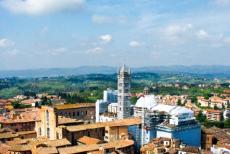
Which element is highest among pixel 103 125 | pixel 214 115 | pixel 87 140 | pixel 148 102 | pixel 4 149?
pixel 148 102

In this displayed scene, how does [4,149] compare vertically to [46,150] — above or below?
below

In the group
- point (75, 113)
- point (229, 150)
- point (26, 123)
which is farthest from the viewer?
point (75, 113)

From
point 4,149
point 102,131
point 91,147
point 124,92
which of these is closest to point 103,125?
point 102,131

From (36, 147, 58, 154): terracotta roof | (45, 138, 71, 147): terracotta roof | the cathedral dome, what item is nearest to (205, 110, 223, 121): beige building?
the cathedral dome

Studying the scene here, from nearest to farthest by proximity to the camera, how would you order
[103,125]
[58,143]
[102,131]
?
[58,143] → [102,131] → [103,125]

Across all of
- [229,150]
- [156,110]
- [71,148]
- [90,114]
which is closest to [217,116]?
[90,114]

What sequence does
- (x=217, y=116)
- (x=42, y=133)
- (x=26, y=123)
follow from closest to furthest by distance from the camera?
(x=42, y=133) → (x=26, y=123) → (x=217, y=116)

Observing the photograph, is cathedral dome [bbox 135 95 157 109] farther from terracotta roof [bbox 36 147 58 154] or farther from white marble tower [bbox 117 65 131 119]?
terracotta roof [bbox 36 147 58 154]

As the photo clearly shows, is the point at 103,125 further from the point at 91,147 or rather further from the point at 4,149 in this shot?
the point at 4,149

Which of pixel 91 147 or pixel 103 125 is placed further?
pixel 103 125

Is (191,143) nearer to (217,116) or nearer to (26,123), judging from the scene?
(26,123)

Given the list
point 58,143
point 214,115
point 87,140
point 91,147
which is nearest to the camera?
point 91,147
